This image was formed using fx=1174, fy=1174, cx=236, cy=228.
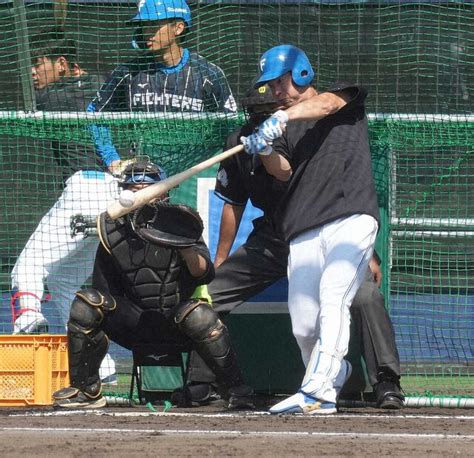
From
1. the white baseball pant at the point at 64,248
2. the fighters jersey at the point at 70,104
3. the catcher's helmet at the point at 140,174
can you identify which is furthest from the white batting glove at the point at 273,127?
the fighters jersey at the point at 70,104

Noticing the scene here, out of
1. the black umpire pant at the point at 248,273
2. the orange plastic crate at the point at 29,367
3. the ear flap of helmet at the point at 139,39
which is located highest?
the ear flap of helmet at the point at 139,39

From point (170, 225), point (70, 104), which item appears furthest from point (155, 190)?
point (70, 104)

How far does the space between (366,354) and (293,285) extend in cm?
63

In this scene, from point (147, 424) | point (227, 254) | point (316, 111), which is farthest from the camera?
point (227, 254)

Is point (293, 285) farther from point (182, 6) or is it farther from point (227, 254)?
point (182, 6)

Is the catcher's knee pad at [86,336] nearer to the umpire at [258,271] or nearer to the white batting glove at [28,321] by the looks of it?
the umpire at [258,271]

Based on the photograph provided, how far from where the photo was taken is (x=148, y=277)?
6.35 meters

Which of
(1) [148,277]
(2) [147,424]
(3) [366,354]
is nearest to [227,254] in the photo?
(1) [148,277]

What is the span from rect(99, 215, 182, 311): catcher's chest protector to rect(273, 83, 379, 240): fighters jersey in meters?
0.72

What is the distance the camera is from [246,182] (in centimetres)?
643

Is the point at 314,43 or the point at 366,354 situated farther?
the point at 314,43

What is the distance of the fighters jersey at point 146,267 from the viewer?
6336 mm

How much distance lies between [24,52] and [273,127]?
228cm

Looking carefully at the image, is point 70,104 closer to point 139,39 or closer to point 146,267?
point 139,39
